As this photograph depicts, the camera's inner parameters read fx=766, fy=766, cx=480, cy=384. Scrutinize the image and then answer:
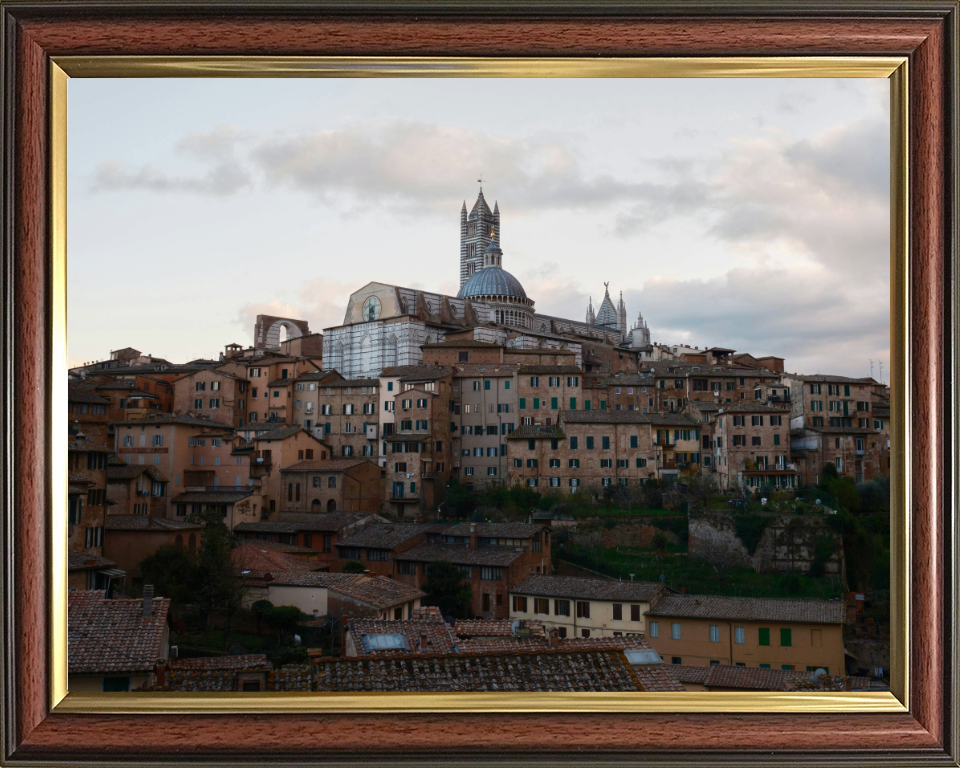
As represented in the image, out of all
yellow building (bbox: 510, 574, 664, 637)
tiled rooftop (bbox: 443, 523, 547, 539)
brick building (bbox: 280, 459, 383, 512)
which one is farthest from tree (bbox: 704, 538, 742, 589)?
brick building (bbox: 280, 459, 383, 512)

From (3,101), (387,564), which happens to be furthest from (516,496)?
(3,101)

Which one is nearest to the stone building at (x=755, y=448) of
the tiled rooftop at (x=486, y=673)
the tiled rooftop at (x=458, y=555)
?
the tiled rooftop at (x=458, y=555)

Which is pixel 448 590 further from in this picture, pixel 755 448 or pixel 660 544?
pixel 755 448

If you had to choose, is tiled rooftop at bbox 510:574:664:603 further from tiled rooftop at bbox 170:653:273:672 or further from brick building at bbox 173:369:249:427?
Answer: brick building at bbox 173:369:249:427

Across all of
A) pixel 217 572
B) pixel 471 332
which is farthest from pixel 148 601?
pixel 471 332

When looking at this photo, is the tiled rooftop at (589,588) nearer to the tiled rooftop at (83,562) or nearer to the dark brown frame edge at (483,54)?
the dark brown frame edge at (483,54)

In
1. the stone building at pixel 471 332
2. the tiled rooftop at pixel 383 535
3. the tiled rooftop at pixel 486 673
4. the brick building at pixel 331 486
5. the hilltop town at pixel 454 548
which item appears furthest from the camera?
the stone building at pixel 471 332

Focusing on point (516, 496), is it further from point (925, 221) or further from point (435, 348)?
point (435, 348)
